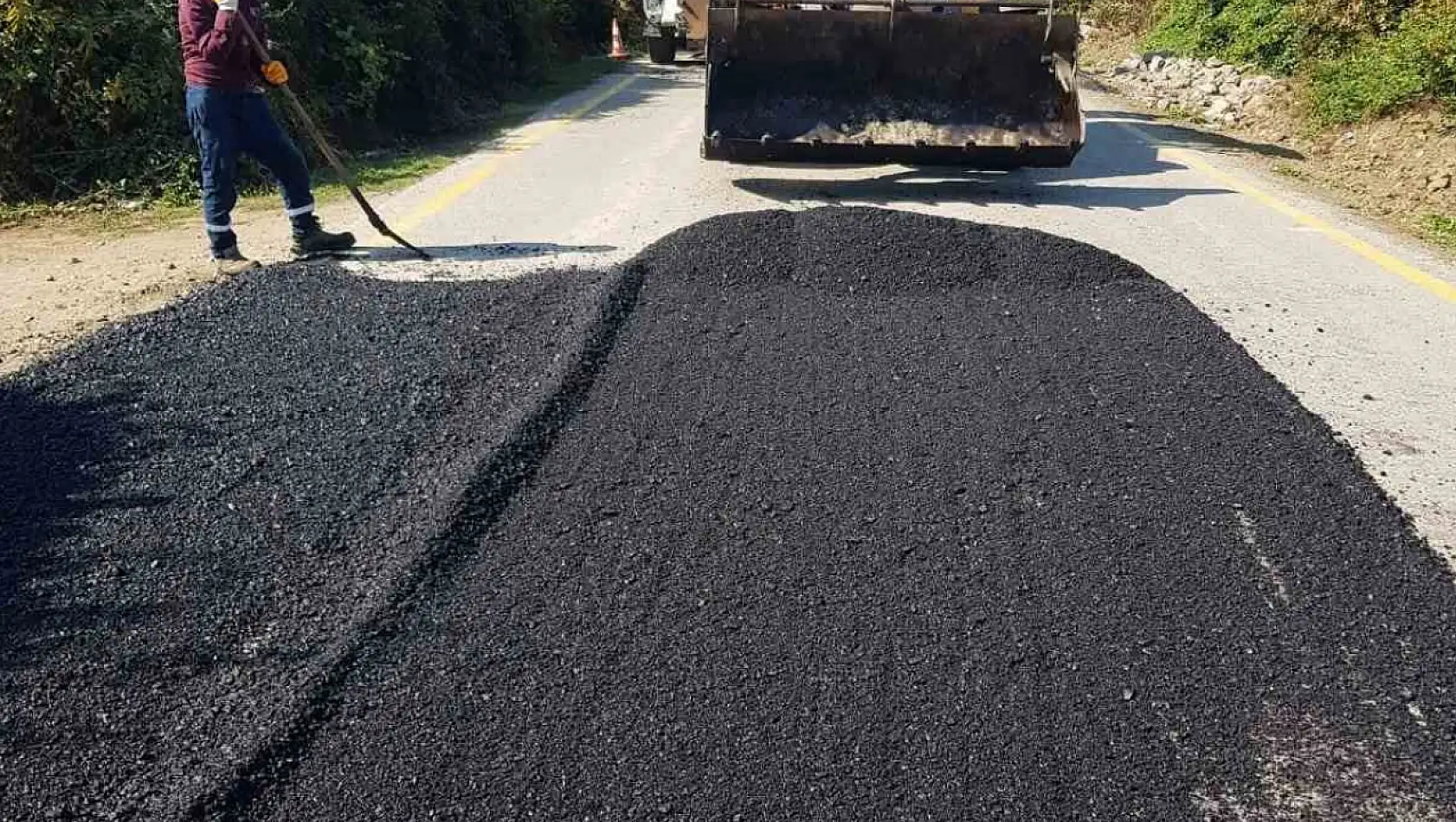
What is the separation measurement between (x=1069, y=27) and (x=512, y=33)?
30.0ft

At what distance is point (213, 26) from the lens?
5.79 meters

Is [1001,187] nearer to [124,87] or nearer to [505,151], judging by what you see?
Answer: [505,151]

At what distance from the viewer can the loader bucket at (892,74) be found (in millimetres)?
8117

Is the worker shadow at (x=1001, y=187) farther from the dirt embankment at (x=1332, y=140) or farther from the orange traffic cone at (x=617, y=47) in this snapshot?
the orange traffic cone at (x=617, y=47)

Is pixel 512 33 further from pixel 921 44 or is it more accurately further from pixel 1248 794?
pixel 1248 794

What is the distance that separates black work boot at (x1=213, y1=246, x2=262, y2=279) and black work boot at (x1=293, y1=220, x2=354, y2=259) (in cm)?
30

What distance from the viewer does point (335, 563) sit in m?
3.22

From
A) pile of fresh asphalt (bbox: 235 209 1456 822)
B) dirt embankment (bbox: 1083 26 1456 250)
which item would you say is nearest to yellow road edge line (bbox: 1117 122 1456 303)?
dirt embankment (bbox: 1083 26 1456 250)

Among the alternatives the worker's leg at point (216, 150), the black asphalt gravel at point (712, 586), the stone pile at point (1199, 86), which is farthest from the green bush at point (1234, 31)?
the worker's leg at point (216, 150)

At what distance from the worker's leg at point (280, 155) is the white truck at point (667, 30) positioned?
31.9 feet

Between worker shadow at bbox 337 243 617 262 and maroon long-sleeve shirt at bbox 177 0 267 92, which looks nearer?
maroon long-sleeve shirt at bbox 177 0 267 92

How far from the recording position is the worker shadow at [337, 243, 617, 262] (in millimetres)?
6402

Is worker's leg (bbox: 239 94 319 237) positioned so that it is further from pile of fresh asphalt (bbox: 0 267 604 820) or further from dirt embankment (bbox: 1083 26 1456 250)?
dirt embankment (bbox: 1083 26 1456 250)

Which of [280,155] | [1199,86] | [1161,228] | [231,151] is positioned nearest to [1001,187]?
[1161,228]
